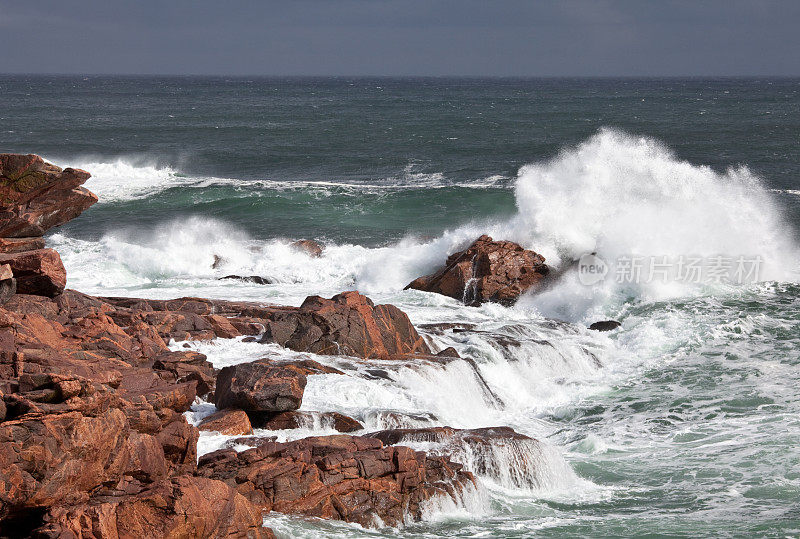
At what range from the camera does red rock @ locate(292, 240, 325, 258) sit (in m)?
24.6

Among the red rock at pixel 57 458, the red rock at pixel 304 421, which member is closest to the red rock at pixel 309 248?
the red rock at pixel 304 421

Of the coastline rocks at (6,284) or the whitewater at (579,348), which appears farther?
the coastline rocks at (6,284)

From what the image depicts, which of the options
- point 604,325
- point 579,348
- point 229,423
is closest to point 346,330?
point 229,423

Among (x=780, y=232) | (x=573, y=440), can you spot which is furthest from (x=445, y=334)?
(x=780, y=232)

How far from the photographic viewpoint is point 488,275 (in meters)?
20.1

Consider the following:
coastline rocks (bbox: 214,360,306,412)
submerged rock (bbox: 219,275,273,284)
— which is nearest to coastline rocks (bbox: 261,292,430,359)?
coastline rocks (bbox: 214,360,306,412)

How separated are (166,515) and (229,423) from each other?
2.90 meters

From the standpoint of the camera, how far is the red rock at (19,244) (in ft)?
45.3

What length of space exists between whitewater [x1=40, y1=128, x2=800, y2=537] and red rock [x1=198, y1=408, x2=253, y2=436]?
21 cm

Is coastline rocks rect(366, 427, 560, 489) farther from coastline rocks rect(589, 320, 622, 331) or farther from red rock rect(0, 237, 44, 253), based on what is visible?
coastline rocks rect(589, 320, 622, 331)

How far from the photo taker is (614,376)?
16.2 meters

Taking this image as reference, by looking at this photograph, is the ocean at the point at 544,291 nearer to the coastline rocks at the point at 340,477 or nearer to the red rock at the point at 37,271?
the coastline rocks at the point at 340,477

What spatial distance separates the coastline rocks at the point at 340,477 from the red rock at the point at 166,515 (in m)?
0.66

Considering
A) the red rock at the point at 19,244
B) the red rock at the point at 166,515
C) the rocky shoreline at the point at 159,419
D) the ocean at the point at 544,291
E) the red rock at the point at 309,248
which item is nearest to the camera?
the red rock at the point at 166,515
